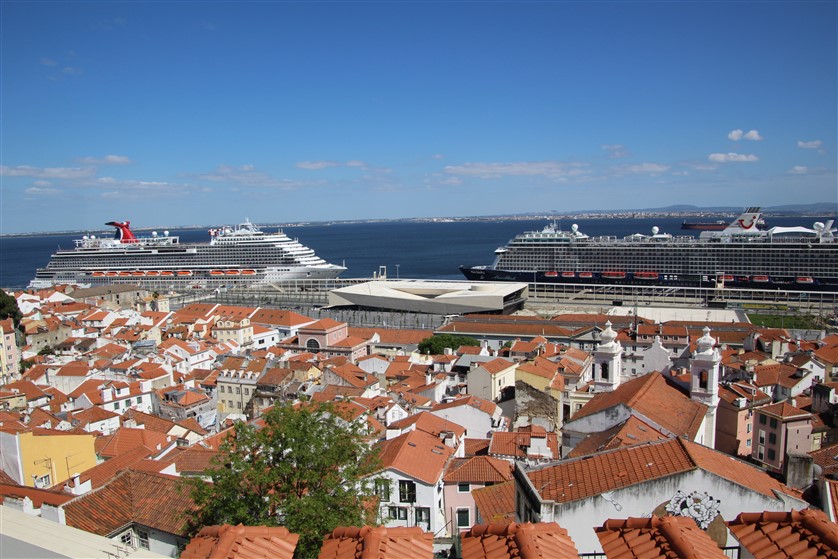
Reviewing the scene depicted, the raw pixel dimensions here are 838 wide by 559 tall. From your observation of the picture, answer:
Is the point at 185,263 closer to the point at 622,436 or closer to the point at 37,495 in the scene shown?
the point at 37,495

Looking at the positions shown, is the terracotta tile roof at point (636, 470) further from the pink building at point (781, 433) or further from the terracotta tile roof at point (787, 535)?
the pink building at point (781, 433)

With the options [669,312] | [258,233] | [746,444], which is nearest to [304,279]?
[258,233]

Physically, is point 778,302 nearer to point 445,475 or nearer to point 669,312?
point 669,312

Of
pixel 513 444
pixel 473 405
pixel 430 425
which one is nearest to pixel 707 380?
pixel 513 444

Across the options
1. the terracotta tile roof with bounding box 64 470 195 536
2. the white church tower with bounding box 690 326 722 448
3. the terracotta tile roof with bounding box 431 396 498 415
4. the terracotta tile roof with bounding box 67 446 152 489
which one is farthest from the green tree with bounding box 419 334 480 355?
the terracotta tile roof with bounding box 64 470 195 536

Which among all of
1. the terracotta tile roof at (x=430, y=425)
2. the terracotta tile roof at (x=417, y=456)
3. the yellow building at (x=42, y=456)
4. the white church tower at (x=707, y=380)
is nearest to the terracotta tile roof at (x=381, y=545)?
the terracotta tile roof at (x=417, y=456)

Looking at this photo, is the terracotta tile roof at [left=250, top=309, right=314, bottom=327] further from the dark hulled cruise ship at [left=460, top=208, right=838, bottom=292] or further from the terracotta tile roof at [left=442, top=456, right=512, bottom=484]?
the dark hulled cruise ship at [left=460, top=208, right=838, bottom=292]

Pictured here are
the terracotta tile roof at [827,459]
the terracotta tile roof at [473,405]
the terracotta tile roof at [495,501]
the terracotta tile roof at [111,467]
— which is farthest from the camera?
the terracotta tile roof at [473,405]
